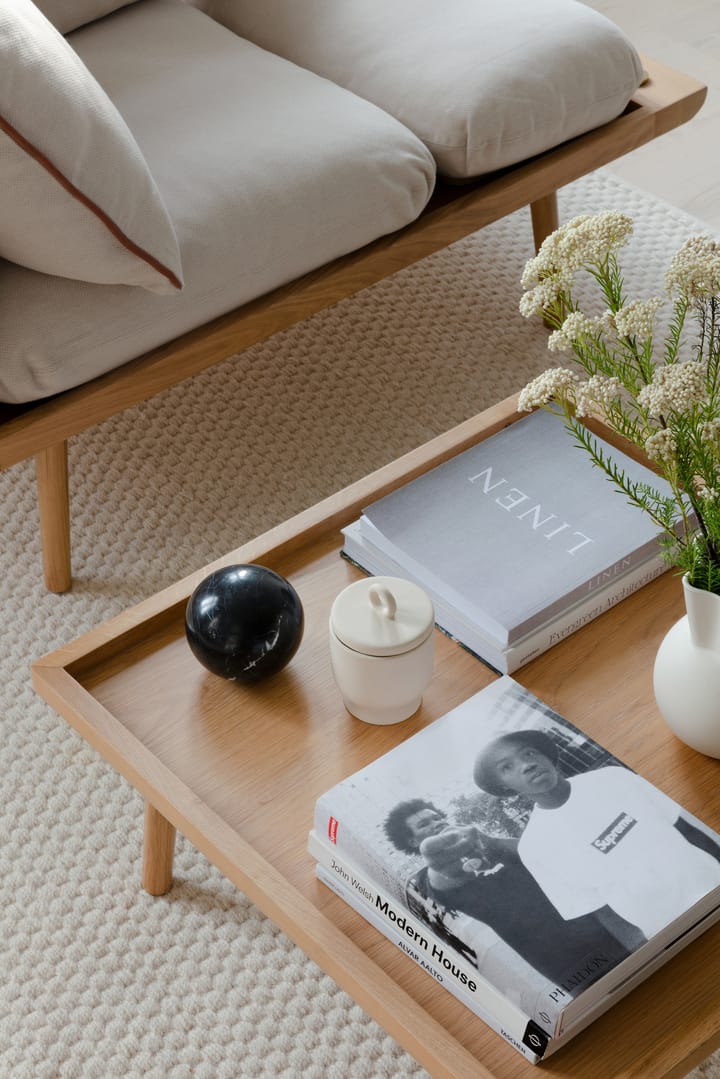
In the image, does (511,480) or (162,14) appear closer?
(511,480)

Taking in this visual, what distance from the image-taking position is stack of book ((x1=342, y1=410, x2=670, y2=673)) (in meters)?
1.21

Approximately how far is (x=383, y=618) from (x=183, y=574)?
0.72 meters

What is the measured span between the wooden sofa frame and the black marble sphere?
0.47 meters

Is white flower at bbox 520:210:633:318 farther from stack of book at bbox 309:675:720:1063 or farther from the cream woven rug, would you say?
the cream woven rug

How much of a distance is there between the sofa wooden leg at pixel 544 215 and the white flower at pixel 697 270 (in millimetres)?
1220

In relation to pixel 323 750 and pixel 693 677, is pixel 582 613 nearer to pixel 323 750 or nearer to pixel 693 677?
pixel 693 677

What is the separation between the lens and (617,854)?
3.28 feet

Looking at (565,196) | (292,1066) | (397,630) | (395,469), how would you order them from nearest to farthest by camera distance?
(397,630) → (292,1066) → (395,469) → (565,196)

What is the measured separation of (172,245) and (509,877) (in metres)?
0.87

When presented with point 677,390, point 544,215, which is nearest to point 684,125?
point 544,215

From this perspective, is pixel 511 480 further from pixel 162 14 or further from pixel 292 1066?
pixel 162 14

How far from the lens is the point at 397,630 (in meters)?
1.11

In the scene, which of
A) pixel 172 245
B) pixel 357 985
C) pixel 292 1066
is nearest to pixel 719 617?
pixel 357 985

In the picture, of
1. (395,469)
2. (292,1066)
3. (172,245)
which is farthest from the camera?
(172,245)
